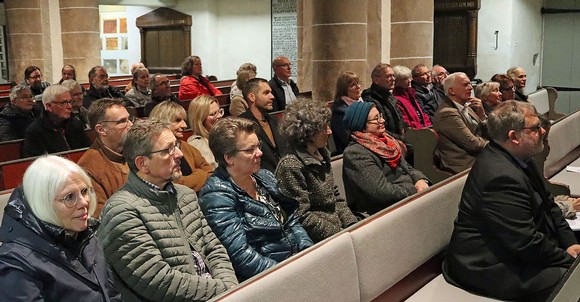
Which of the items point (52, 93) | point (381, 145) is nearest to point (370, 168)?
point (381, 145)

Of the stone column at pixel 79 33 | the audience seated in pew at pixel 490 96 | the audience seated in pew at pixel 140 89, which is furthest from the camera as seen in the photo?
the stone column at pixel 79 33

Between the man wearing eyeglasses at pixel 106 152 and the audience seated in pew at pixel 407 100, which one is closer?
the man wearing eyeglasses at pixel 106 152

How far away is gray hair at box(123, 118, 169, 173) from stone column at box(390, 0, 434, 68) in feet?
20.7

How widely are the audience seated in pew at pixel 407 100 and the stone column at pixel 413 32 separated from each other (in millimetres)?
1736

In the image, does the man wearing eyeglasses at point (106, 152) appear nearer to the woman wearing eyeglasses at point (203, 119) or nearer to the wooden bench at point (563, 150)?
the woman wearing eyeglasses at point (203, 119)

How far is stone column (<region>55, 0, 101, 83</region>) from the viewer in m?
11.4

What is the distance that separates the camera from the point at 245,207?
10.2 feet

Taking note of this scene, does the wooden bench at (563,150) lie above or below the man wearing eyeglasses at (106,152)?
below

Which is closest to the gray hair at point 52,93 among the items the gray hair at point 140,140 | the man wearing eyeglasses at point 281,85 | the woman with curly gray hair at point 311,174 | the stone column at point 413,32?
the woman with curly gray hair at point 311,174

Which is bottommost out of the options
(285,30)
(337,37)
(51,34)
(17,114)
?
(17,114)

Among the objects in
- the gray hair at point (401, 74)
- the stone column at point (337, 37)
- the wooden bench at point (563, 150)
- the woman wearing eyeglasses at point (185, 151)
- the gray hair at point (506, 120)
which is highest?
the stone column at point (337, 37)

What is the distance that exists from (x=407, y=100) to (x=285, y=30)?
890 centimetres

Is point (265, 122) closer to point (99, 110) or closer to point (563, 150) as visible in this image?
point (99, 110)

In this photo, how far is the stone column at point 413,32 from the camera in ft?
28.4
